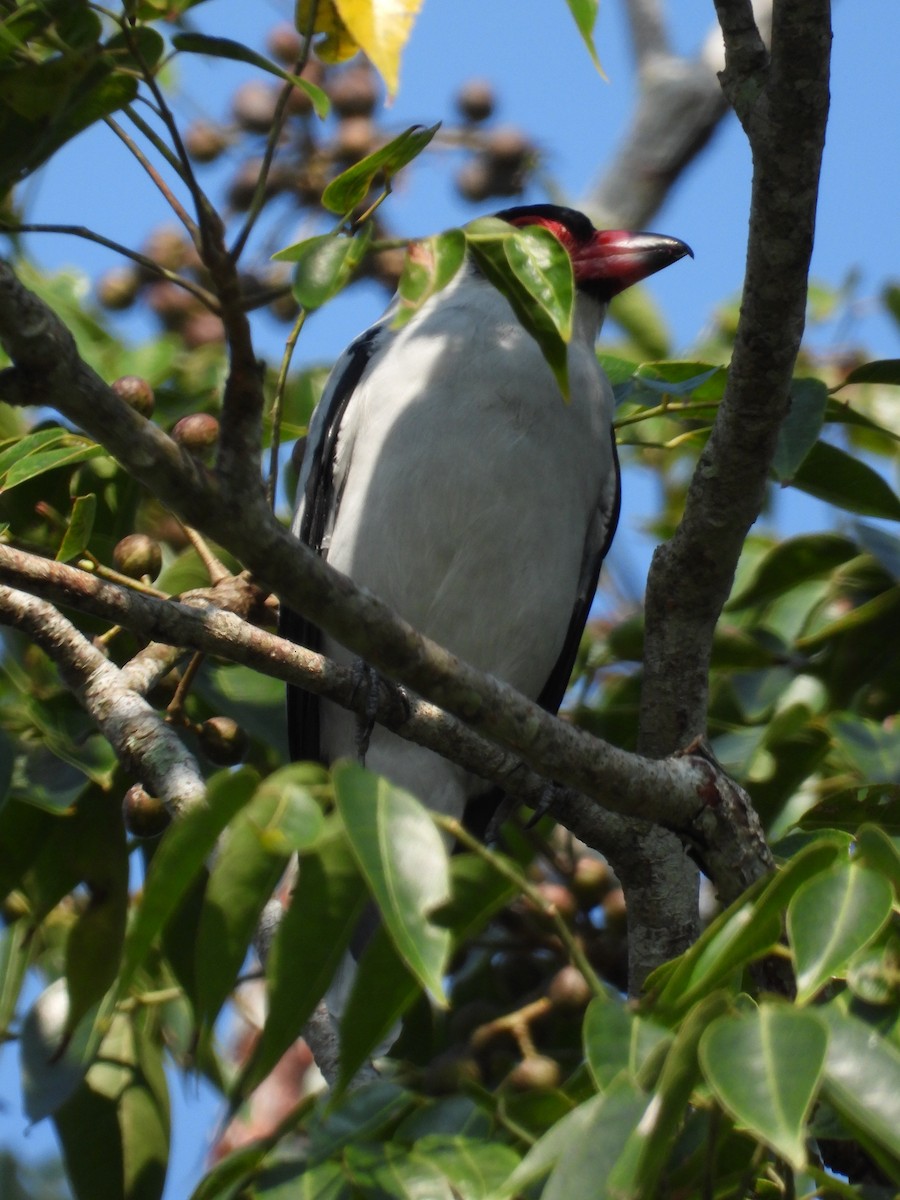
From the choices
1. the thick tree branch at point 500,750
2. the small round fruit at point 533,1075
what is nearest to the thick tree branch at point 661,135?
the thick tree branch at point 500,750

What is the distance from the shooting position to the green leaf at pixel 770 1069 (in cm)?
115

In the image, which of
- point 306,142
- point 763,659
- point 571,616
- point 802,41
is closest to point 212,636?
point 802,41

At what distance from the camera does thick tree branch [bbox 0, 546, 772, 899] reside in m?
1.99

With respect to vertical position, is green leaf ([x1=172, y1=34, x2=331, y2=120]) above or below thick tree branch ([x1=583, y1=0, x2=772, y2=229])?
below

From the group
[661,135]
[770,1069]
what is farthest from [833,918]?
[661,135]

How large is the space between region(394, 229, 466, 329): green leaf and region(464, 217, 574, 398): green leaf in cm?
3

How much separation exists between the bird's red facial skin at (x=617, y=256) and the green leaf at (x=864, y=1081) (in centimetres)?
292

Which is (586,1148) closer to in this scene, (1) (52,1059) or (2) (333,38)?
(1) (52,1059)

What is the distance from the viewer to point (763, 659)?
321 centimetres

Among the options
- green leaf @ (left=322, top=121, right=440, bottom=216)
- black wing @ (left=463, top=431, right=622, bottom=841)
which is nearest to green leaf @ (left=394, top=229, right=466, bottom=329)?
green leaf @ (left=322, top=121, right=440, bottom=216)

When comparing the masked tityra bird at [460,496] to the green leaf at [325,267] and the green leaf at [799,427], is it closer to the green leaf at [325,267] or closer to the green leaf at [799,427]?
the green leaf at [799,427]

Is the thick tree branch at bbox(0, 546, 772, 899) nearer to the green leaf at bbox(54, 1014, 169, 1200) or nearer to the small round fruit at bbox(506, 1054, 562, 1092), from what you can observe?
the small round fruit at bbox(506, 1054, 562, 1092)

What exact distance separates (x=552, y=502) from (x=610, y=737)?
2.09 ft

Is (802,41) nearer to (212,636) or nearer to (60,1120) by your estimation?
(212,636)
